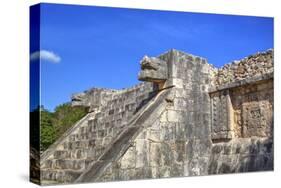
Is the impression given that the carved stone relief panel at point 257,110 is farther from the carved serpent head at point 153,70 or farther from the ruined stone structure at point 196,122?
the carved serpent head at point 153,70

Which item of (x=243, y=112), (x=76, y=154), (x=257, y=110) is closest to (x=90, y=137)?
(x=76, y=154)

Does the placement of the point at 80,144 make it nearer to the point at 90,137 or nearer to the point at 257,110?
the point at 90,137

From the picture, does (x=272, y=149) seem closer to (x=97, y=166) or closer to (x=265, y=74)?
(x=265, y=74)

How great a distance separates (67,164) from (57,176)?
178cm

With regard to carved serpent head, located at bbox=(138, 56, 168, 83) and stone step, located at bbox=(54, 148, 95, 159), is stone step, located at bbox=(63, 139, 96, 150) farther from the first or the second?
carved serpent head, located at bbox=(138, 56, 168, 83)

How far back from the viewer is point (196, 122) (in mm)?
9641

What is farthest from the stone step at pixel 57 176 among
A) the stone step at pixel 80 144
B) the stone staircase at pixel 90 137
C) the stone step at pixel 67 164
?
the stone step at pixel 80 144

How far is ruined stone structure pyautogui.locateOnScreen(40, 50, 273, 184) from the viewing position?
346 inches

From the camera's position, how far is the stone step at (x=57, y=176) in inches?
323

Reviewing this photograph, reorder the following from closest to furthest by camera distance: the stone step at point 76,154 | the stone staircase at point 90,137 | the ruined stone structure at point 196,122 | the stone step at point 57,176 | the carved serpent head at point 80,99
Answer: the stone step at point 57,176
the ruined stone structure at point 196,122
the stone staircase at point 90,137
the stone step at point 76,154
the carved serpent head at point 80,99

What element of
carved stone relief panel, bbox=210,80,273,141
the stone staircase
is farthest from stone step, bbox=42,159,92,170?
carved stone relief panel, bbox=210,80,273,141

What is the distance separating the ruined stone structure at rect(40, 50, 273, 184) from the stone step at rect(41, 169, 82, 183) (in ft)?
0.08

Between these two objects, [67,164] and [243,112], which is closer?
[243,112]

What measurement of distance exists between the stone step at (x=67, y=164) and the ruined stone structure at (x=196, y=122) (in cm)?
2
